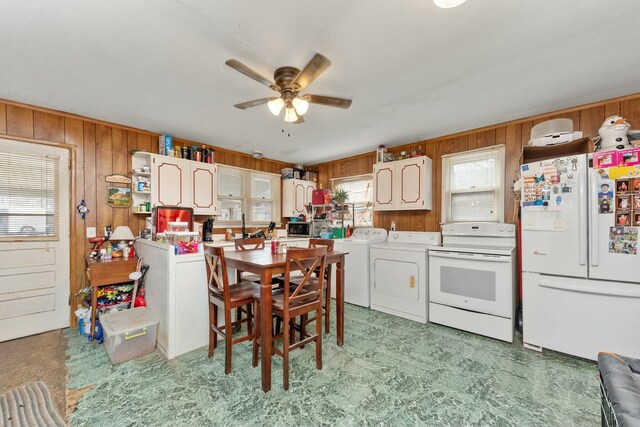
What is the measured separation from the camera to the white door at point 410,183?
3.73 meters

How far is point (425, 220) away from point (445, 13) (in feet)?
9.35

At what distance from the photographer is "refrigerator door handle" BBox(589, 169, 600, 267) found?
2.17 meters

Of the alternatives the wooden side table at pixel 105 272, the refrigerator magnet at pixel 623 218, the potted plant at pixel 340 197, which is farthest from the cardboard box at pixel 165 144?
the refrigerator magnet at pixel 623 218

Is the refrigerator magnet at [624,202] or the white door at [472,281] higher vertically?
the refrigerator magnet at [624,202]

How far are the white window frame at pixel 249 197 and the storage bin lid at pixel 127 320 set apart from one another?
1914mm

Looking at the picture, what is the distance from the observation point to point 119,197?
Answer: 3.33 meters

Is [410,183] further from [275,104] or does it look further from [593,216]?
[275,104]

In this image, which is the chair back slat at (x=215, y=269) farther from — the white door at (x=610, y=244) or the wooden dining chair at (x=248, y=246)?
the white door at (x=610, y=244)

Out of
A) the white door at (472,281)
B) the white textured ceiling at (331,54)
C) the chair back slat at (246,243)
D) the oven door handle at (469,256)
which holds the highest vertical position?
the white textured ceiling at (331,54)

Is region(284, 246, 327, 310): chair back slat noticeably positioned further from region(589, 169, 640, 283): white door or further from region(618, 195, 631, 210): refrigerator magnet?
region(618, 195, 631, 210): refrigerator magnet

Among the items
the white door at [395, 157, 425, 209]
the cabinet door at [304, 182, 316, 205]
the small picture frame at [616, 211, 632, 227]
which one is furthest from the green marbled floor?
the cabinet door at [304, 182, 316, 205]

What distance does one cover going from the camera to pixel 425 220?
395 cm

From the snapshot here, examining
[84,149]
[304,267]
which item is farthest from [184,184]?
[304,267]

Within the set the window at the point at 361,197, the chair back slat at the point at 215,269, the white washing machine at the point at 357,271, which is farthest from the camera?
the window at the point at 361,197
